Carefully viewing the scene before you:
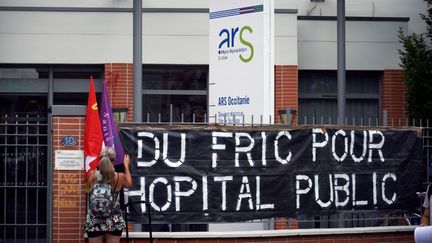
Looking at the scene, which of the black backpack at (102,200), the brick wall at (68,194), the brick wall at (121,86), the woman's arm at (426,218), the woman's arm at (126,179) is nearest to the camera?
the black backpack at (102,200)

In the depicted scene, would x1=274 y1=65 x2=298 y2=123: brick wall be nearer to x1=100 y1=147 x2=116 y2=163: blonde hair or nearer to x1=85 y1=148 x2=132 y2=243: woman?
x1=100 y1=147 x2=116 y2=163: blonde hair

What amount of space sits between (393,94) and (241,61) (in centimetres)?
685

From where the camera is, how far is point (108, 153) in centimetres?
1112

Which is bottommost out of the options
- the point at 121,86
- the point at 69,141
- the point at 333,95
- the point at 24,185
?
the point at 24,185

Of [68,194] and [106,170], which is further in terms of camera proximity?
[68,194]

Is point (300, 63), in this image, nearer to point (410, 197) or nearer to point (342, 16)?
point (342, 16)

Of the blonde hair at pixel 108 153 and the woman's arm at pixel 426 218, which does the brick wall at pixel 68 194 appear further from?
the woman's arm at pixel 426 218

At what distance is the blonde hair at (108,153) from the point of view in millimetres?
11086

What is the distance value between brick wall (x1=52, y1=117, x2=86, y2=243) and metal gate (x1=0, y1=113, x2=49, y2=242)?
9.6 inches

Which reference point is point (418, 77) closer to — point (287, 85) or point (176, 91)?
point (287, 85)

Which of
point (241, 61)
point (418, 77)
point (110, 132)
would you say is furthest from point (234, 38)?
point (418, 77)

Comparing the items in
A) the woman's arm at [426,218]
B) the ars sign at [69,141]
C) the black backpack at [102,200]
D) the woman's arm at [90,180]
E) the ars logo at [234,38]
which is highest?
the ars logo at [234,38]

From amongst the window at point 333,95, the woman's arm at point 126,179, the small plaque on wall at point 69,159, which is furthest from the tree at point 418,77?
the small plaque on wall at point 69,159

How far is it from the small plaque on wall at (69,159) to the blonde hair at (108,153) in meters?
0.88
